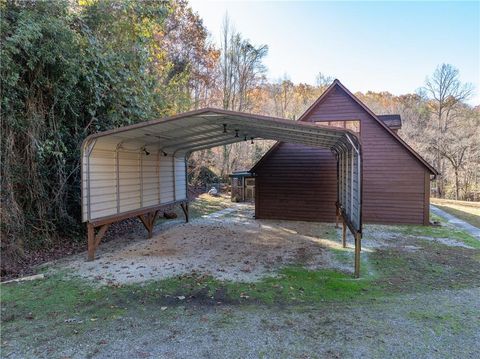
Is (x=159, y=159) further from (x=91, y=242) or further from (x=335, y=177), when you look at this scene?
(x=335, y=177)

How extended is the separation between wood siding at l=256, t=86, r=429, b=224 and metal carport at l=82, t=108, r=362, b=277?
2483 millimetres

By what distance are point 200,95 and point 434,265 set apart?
1659 centimetres

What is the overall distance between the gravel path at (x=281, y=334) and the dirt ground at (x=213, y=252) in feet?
4.88

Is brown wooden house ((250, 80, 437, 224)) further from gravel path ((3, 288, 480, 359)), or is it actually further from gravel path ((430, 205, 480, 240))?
gravel path ((3, 288, 480, 359))

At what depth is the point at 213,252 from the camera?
668 cm

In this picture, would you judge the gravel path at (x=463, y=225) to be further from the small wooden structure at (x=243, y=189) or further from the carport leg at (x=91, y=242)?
the carport leg at (x=91, y=242)

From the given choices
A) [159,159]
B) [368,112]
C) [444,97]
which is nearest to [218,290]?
[159,159]

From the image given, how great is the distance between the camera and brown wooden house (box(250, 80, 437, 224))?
32.6 ft

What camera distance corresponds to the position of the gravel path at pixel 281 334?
276 cm

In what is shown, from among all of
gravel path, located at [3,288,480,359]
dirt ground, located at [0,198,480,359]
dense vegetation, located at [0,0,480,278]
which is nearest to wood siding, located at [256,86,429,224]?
dirt ground, located at [0,198,480,359]

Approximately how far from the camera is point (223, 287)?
4.57 m

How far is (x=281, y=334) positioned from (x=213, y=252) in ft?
12.3

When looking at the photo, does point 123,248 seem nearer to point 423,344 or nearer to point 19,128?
point 19,128

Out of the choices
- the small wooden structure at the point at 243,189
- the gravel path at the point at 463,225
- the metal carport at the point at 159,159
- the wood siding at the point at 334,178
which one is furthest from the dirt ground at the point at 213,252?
the small wooden structure at the point at 243,189
